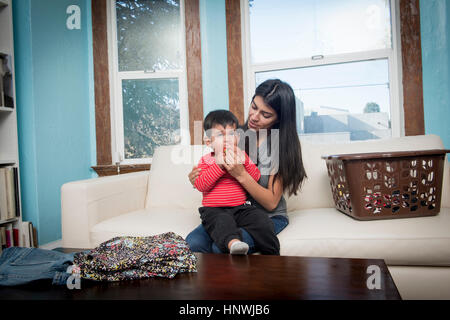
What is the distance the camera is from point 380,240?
3.65ft

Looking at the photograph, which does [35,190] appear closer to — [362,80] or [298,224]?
[298,224]

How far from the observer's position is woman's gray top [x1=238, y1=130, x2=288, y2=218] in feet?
4.50

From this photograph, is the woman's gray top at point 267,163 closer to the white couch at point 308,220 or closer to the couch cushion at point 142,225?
the white couch at point 308,220

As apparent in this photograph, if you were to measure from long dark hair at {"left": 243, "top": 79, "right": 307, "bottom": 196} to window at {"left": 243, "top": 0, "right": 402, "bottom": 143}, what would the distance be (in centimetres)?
135

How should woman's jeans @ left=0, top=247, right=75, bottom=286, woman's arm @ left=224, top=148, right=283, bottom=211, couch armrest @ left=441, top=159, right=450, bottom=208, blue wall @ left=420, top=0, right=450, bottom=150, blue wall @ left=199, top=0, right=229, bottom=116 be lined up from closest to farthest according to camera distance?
1. woman's jeans @ left=0, top=247, right=75, bottom=286
2. woman's arm @ left=224, top=148, right=283, bottom=211
3. couch armrest @ left=441, top=159, right=450, bottom=208
4. blue wall @ left=420, top=0, right=450, bottom=150
5. blue wall @ left=199, top=0, right=229, bottom=116

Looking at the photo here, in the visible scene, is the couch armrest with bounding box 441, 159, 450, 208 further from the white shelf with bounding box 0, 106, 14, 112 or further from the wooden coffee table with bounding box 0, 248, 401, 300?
the white shelf with bounding box 0, 106, 14, 112

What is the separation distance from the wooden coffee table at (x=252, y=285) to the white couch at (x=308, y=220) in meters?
0.39

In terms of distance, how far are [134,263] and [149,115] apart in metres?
2.43

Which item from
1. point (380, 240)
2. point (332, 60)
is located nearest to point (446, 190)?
point (380, 240)

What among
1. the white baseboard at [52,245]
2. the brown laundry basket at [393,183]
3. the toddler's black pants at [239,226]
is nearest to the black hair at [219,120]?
the toddler's black pants at [239,226]

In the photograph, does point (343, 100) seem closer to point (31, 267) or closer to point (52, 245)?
point (31, 267)

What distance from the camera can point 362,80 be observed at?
2.59 metres

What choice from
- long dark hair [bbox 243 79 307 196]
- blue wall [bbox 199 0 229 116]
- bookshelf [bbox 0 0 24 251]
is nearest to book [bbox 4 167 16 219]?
bookshelf [bbox 0 0 24 251]

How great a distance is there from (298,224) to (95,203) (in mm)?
984
